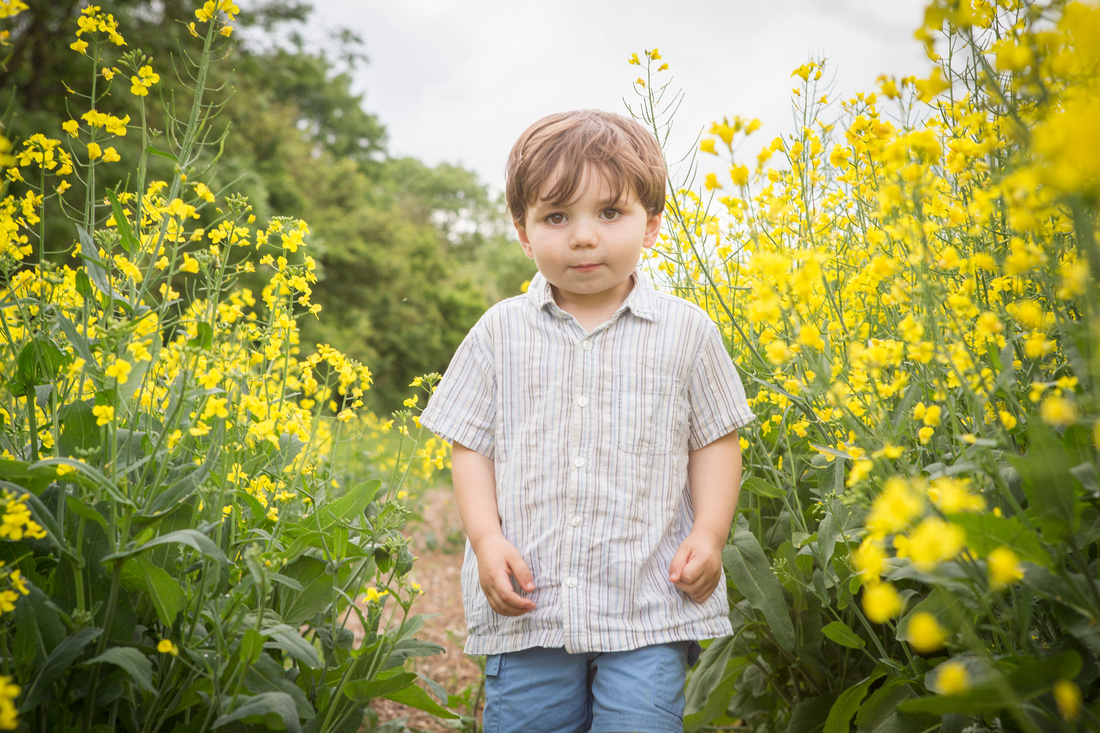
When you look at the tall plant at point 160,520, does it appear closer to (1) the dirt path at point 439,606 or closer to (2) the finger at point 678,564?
(1) the dirt path at point 439,606

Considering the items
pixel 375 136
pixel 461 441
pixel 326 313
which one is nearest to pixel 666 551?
pixel 461 441

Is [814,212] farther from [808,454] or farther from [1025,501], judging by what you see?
[1025,501]

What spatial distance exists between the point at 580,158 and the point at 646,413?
0.57 meters

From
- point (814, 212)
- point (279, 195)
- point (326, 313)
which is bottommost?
point (814, 212)

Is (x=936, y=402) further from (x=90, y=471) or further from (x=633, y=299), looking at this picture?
(x=90, y=471)

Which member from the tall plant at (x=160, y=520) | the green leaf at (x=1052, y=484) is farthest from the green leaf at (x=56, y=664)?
the green leaf at (x=1052, y=484)

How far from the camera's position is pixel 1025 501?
1364mm

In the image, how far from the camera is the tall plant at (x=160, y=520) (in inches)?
47.8

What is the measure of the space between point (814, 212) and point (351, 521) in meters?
1.52

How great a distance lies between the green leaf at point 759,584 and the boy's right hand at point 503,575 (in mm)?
528

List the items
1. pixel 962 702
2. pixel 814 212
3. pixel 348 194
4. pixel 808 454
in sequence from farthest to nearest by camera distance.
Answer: pixel 348 194, pixel 814 212, pixel 808 454, pixel 962 702

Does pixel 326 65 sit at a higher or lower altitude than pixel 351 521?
higher

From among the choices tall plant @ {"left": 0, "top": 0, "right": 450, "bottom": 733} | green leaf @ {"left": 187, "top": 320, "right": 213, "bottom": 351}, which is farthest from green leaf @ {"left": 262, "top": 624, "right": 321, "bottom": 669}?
green leaf @ {"left": 187, "top": 320, "right": 213, "bottom": 351}

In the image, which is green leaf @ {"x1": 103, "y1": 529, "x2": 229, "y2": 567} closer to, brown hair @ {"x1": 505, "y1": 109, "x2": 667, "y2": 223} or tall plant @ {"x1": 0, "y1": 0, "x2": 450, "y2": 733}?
tall plant @ {"x1": 0, "y1": 0, "x2": 450, "y2": 733}
